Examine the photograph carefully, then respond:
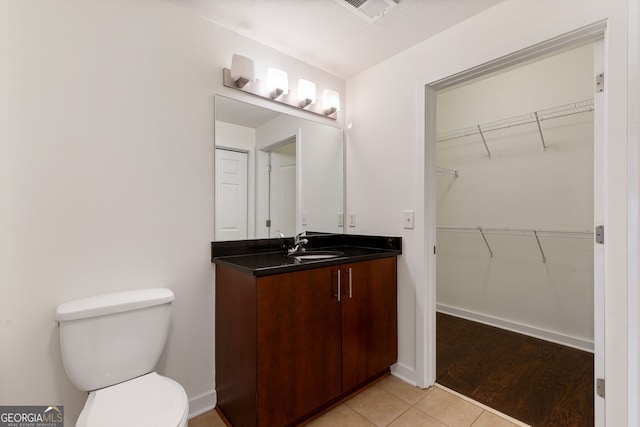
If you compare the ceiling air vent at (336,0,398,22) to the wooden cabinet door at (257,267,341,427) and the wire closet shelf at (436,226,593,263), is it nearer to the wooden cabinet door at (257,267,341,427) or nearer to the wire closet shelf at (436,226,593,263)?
the wooden cabinet door at (257,267,341,427)

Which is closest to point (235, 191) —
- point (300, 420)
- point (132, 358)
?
point (132, 358)

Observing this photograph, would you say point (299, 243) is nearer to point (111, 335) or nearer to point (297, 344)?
point (297, 344)

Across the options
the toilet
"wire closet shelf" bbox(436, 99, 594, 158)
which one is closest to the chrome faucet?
the toilet

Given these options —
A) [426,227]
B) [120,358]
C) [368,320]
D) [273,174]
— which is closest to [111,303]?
[120,358]

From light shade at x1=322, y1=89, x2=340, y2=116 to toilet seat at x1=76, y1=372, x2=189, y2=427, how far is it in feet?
6.56

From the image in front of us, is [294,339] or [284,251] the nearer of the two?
[294,339]

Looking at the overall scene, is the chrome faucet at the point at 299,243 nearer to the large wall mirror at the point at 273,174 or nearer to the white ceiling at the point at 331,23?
the large wall mirror at the point at 273,174

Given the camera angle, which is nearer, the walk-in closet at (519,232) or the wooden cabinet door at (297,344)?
the wooden cabinet door at (297,344)

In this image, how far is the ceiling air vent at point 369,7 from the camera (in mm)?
1592

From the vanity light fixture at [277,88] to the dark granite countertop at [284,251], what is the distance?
971 millimetres

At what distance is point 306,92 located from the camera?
2.13 metres

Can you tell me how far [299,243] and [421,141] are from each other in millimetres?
1067

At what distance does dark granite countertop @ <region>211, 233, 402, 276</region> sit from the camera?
4.90 ft

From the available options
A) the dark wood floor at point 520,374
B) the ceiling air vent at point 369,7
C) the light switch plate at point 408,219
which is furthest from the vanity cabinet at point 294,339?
the ceiling air vent at point 369,7
